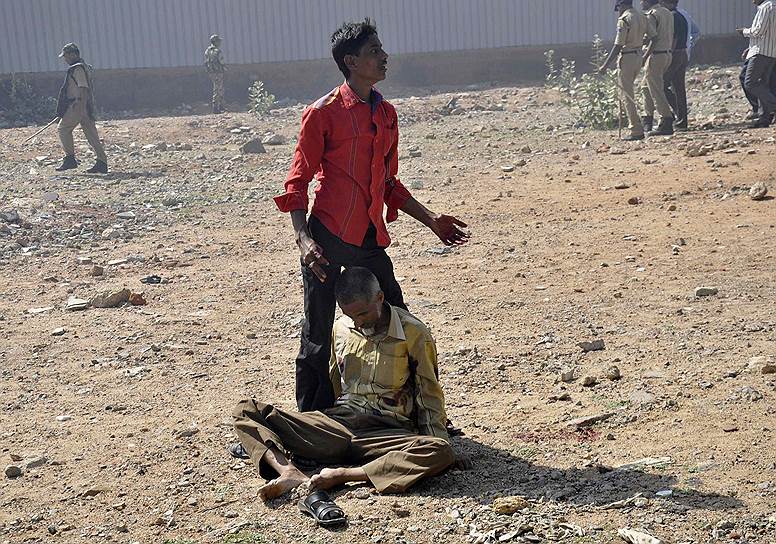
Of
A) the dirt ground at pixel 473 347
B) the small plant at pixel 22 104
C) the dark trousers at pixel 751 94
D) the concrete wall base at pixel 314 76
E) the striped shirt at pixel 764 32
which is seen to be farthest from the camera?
the concrete wall base at pixel 314 76

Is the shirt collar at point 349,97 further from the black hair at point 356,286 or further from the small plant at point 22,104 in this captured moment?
the small plant at point 22,104

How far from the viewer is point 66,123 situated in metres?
14.7

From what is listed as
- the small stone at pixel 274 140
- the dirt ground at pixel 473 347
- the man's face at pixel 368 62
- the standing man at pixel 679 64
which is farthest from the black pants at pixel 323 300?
the small stone at pixel 274 140

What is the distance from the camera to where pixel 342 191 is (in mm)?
4562

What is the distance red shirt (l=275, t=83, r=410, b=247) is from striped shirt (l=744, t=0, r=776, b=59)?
9371 millimetres

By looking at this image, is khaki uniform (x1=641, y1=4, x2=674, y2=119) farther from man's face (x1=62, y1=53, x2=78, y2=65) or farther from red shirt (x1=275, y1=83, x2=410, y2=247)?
red shirt (x1=275, y1=83, x2=410, y2=247)

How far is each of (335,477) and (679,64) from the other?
1055 centimetres

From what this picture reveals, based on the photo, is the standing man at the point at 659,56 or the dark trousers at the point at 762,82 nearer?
the standing man at the point at 659,56

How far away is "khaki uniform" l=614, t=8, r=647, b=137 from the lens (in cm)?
1252

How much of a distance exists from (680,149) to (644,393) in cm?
722

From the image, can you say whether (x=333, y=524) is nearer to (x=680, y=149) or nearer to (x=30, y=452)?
(x=30, y=452)

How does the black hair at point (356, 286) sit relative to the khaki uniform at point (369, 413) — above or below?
above

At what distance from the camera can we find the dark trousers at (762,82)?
42.5ft

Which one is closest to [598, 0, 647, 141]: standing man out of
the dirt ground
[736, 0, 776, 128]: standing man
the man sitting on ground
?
the dirt ground
